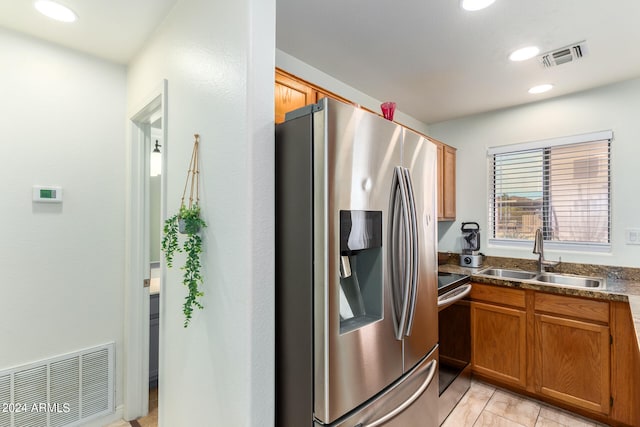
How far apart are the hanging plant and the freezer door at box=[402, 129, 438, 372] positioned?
0.98 meters

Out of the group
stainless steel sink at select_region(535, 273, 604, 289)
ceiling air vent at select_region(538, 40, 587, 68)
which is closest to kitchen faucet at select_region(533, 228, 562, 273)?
stainless steel sink at select_region(535, 273, 604, 289)

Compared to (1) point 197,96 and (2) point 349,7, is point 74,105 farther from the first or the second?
(2) point 349,7

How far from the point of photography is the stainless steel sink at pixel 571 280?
8.01 feet

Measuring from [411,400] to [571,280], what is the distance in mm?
2112

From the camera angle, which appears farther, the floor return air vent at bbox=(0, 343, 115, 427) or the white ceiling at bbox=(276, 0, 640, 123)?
the floor return air vent at bbox=(0, 343, 115, 427)

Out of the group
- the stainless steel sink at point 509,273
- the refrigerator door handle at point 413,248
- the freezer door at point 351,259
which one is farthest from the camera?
the stainless steel sink at point 509,273

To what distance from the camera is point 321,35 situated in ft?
5.84

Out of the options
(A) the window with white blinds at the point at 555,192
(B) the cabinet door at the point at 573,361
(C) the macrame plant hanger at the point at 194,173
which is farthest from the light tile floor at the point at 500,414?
(C) the macrame plant hanger at the point at 194,173

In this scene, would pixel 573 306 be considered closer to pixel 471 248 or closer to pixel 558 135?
pixel 471 248

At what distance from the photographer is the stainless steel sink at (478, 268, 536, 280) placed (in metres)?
2.79

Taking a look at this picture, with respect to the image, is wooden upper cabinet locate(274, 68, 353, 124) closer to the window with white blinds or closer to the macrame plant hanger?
the macrame plant hanger

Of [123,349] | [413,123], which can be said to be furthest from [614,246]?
[123,349]

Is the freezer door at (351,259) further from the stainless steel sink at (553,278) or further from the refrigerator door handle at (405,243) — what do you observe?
the stainless steel sink at (553,278)

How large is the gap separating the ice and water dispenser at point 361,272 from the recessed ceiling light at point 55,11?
183cm
